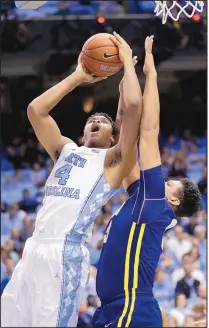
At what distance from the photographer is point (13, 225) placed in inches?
428

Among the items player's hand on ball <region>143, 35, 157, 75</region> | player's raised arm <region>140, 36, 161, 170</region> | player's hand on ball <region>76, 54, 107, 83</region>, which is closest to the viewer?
player's raised arm <region>140, 36, 161, 170</region>

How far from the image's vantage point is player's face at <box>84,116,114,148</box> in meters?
4.30

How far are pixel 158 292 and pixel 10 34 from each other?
5.38m

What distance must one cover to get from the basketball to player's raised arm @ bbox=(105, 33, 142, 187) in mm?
78

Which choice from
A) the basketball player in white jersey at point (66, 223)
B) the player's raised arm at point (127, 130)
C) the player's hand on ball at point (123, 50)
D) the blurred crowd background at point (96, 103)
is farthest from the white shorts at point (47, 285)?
the blurred crowd background at point (96, 103)

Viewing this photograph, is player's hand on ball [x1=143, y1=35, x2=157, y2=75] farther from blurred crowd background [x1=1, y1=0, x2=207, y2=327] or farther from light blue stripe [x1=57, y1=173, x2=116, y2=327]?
blurred crowd background [x1=1, y1=0, x2=207, y2=327]

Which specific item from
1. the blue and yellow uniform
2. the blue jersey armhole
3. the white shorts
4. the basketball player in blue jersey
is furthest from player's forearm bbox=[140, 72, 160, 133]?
the white shorts

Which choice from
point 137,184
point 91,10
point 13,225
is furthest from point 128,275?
point 91,10

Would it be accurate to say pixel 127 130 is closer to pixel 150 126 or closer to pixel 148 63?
pixel 150 126

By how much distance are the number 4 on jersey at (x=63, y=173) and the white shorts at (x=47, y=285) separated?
334 mm

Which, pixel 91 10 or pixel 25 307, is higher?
pixel 91 10

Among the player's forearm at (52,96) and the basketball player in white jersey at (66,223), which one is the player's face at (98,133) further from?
the player's forearm at (52,96)

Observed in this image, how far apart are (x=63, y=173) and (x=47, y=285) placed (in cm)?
67

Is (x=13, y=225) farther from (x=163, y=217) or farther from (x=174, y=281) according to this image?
(x=163, y=217)
